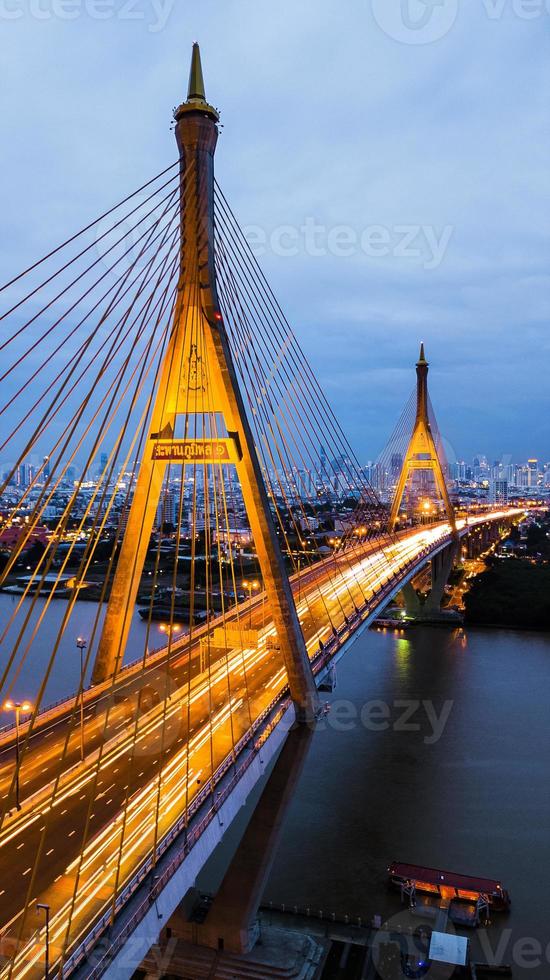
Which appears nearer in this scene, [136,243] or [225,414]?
[136,243]

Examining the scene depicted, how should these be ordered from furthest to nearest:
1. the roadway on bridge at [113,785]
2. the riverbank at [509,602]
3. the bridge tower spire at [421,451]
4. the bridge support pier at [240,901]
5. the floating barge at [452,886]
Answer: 1. the bridge tower spire at [421,451]
2. the riverbank at [509,602]
3. the floating barge at [452,886]
4. the bridge support pier at [240,901]
5. the roadway on bridge at [113,785]

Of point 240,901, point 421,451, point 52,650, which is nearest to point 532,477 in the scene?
point 421,451

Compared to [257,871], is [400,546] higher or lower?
higher

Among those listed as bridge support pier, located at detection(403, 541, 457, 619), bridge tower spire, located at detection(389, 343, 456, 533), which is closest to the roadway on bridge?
bridge support pier, located at detection(403, 541, 457, 619)

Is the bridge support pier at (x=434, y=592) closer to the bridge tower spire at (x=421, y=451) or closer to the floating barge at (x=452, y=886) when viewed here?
the bridge tower spire at (x=421, y=451)

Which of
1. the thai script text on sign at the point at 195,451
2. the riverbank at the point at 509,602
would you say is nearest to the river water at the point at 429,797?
the thai script text on sign at the point at 195,451

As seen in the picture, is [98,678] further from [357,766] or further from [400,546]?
[400,546]

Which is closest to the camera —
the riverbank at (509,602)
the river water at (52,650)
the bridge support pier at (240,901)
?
the bridge support pier at (240,901)

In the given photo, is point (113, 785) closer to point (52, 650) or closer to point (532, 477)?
point (52, 650)

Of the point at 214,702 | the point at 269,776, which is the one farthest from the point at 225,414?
the point at 269,776
